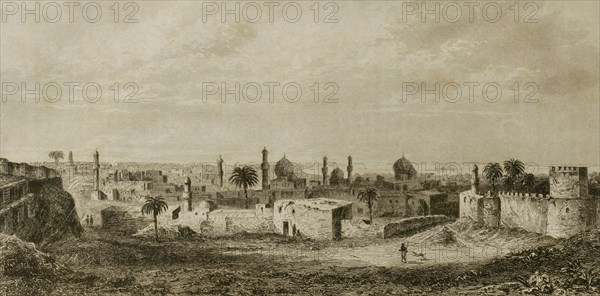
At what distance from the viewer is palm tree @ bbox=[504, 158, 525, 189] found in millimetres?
9016

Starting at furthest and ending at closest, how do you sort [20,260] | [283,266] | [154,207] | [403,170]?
[403,170] → [154,207] → [283,266] → [20,260]

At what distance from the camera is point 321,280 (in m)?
8.44

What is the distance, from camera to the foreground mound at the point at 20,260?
8297mm

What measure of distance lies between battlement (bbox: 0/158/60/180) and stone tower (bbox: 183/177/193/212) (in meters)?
2.03

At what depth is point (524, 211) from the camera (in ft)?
30.2

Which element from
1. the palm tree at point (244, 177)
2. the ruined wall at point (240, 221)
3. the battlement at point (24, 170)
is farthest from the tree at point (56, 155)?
the palm tree at point (244, 177)

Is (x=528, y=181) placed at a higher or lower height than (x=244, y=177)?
lower

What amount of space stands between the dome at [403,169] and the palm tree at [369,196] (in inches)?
20.3

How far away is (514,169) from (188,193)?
5.22 meters

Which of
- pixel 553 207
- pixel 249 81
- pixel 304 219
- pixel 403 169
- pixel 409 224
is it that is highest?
pixel 249 81

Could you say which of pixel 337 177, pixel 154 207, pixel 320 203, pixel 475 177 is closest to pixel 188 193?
pixel 154 207

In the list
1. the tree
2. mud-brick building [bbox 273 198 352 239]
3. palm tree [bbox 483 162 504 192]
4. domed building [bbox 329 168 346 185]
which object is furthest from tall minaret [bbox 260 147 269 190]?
palm tree [bbox 483 162 504 192]

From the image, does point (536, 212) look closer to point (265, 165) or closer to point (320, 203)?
point (320, 203)

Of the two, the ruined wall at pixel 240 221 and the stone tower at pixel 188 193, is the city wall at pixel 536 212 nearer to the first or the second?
the ruined wall at pixel 240 221
